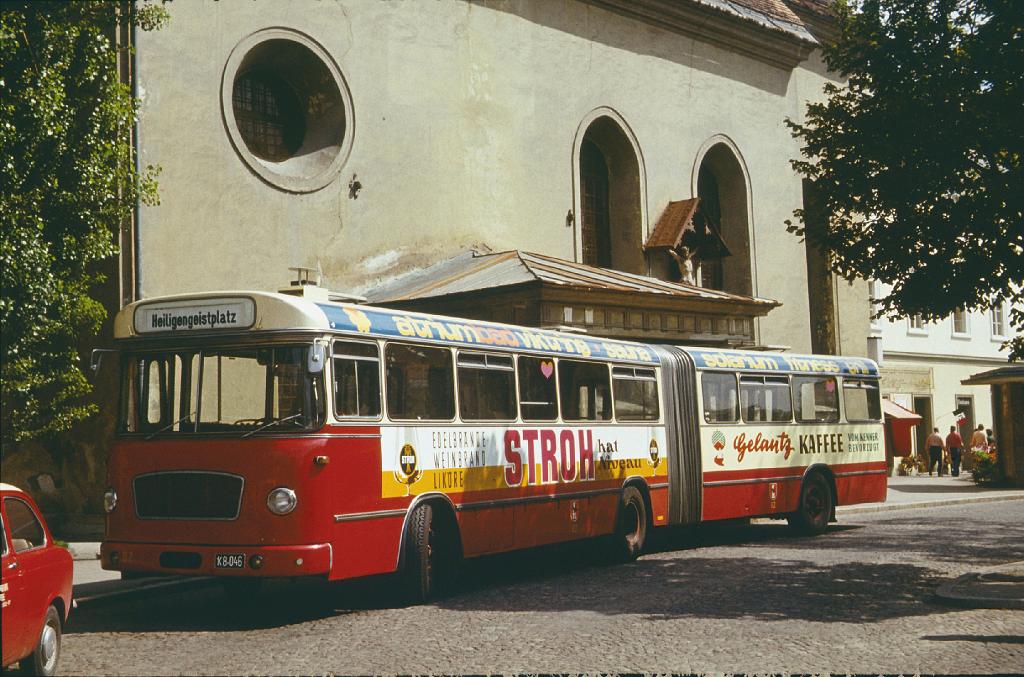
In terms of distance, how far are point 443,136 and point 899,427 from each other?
2015 cm

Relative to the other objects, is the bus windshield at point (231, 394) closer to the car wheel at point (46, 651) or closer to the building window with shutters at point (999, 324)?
the car wheel at point (46, 651)

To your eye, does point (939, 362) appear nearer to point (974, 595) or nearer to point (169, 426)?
point (974, 595)

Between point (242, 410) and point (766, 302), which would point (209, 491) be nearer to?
point (242, 410)

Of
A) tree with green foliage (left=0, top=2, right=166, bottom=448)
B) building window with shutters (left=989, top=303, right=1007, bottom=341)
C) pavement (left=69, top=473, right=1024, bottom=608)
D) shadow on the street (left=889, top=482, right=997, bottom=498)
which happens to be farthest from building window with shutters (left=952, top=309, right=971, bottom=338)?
tree with green foliage (left=0, top=2, right=166, bottom=448)

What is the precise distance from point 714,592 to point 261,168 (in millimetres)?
12070

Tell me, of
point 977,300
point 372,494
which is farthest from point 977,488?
point 372,494

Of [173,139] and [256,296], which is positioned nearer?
[256,296]

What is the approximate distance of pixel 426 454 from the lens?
41.0ft

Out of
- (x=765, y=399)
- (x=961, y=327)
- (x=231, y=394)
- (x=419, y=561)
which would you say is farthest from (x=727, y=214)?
(x=231, y=394)

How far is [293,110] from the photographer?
23078mm

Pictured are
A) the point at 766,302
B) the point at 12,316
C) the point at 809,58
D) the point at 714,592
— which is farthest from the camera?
the point at 809,58

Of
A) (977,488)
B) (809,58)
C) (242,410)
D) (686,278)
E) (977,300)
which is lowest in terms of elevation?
(977,488)

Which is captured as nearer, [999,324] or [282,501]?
[282,501]

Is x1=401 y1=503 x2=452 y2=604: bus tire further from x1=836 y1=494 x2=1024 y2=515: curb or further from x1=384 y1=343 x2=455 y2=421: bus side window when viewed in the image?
x1=836 y1=494 x2=1024 y2=515: curb
